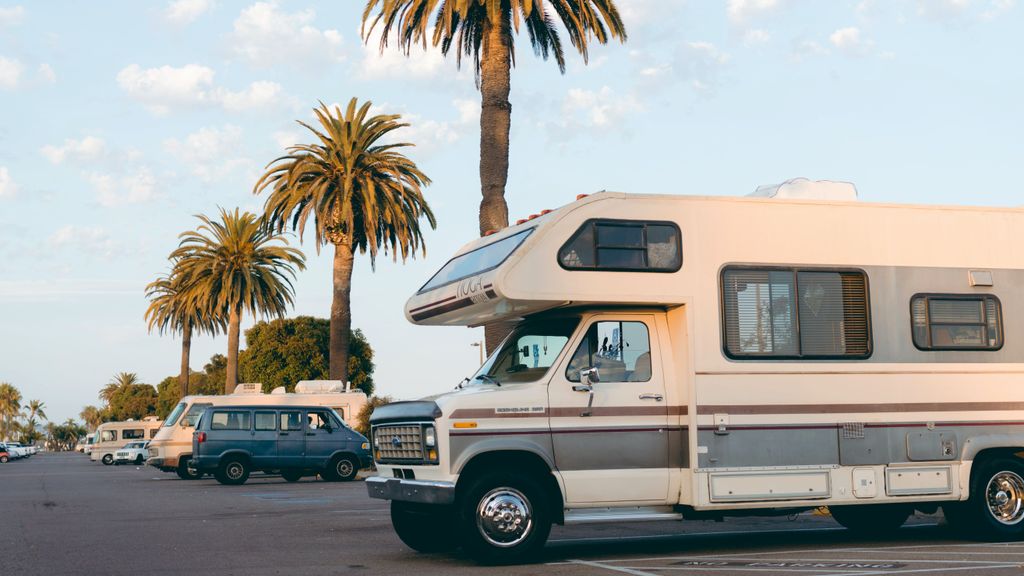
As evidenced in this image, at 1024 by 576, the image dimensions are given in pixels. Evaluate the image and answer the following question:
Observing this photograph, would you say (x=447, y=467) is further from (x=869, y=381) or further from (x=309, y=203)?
(x=309, y=203)

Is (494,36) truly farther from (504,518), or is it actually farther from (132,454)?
(132,454)

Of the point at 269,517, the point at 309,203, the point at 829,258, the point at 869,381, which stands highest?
the point at 309,203

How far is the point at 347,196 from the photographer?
1533 inches

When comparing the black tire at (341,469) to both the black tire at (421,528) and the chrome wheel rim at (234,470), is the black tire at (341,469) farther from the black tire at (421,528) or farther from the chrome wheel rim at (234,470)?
the black tire at (421,528)

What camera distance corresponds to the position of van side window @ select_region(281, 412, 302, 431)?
28.2 metres

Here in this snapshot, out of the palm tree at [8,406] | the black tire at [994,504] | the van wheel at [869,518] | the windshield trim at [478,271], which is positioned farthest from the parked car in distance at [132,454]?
the palm tree at [8,406]

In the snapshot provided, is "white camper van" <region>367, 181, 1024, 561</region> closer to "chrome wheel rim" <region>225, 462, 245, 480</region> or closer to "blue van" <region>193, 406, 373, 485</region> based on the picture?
"blue van" <region>193, 406, 373, 485</region>

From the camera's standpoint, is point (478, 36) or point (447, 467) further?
point (478, 36)

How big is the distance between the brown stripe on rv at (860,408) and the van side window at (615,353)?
28.4 inches

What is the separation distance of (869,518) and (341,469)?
58.2 ft

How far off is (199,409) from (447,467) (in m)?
22.8

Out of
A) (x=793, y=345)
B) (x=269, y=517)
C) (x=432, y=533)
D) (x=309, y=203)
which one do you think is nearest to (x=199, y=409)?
(x=309, y=203)

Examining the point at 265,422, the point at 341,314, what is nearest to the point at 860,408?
the point at 265,422

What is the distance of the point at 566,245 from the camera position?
1085 centimetres
